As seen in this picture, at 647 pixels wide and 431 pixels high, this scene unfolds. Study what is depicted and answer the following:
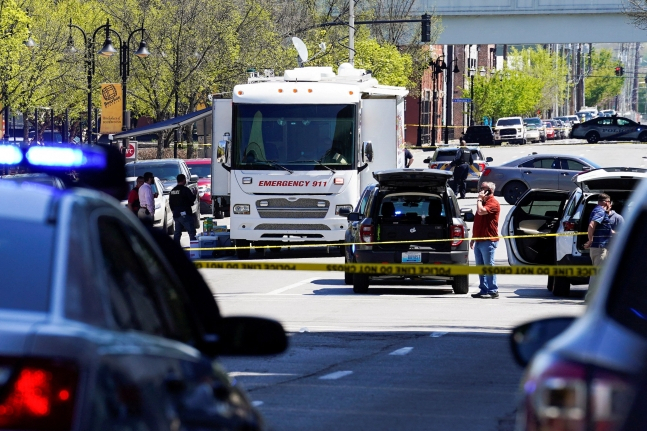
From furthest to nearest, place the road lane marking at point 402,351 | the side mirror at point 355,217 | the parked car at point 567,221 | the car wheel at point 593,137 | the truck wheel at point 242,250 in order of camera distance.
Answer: the car wheel at point 593,137
the truck wheel at point 242,250
the side mirror at point 355,217
the parked car at point 567,221
the road lane marking at point 402,351

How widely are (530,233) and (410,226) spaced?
227cm

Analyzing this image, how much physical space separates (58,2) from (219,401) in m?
70.5

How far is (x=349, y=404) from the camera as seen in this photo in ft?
31.6

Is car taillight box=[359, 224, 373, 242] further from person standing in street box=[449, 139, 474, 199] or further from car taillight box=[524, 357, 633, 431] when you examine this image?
person standing in street box=[449, 139, 474, 199]

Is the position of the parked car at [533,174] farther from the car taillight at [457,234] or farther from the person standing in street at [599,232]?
the person standing in street at [599,232]

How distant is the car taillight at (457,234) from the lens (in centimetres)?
1908

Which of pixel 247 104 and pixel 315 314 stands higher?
pixel 247 104

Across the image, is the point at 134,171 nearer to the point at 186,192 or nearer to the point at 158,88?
the point at 186,192

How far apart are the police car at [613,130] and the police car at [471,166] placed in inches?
1189

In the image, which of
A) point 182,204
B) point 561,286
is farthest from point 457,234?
point 182,204

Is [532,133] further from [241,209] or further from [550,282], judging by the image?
[550,282]

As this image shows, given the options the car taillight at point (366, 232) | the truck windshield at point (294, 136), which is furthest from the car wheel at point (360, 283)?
the truck windshield at point (294, 136)

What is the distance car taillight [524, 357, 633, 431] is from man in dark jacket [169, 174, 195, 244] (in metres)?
23.3

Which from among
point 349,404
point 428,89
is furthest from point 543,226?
point 428,89
